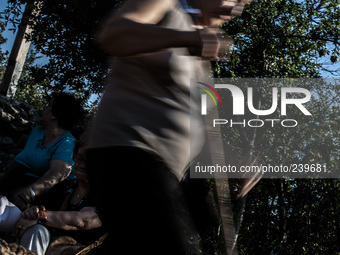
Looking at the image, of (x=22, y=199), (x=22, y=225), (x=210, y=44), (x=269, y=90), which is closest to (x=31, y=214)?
(x=22, y=225)

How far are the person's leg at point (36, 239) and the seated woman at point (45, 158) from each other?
0.46 meters

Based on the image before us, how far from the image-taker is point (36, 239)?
8.71 feet

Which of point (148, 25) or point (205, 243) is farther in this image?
point (205, 243)

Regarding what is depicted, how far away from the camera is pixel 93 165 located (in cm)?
116

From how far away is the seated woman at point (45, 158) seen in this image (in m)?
3.23

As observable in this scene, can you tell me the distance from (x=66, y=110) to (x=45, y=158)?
1.75ft

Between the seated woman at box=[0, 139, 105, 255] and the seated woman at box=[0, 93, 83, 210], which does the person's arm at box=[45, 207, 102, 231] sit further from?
the seated woman at box=[0, 93, 83, 210]

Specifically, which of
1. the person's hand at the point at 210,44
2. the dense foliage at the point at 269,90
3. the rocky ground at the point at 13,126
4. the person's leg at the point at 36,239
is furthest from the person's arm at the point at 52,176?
the dense foliage at the point at 269,90

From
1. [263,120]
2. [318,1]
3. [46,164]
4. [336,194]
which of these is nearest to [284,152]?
[263,120]

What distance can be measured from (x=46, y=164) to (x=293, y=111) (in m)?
A: 5.61

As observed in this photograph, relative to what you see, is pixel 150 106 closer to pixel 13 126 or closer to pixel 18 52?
pixel 13 126

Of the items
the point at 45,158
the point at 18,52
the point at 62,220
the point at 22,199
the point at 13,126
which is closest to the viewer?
the point at 62,220

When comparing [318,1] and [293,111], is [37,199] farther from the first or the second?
[318,1]

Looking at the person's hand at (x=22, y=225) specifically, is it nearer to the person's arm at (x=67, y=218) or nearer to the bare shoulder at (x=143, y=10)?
the person's arm at (x=67, y=218)
